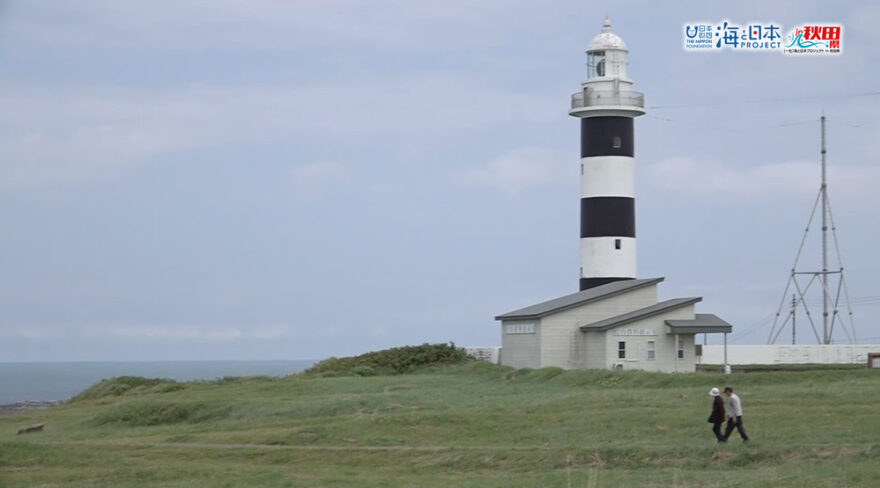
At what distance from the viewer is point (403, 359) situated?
196 ft

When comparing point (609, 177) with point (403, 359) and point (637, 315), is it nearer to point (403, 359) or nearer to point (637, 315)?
point (637, 315)

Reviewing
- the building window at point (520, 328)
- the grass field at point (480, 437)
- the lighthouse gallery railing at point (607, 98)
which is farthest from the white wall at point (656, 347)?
the lighthouse gallery railing at point (607, 98)

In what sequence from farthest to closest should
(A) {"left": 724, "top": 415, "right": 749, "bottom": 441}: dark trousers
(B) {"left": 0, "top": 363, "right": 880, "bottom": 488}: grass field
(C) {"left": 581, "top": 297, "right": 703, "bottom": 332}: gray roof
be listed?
(C) {"left": 581, "top": 297, "right": 703, "bottom": 332}: gray roof → (A) {"left": 724, "top": 415, "right": 749, "bottom": 441}: dark trousers → (B) {"left": 0, "top": 363, "right": 880, "bottom": 488}: grass field

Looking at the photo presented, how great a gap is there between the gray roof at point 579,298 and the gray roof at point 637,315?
35.5 inches

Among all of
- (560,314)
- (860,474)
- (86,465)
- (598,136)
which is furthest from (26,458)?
(598,136)

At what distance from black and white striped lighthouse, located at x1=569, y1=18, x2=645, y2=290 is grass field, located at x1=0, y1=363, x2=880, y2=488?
27.9ft

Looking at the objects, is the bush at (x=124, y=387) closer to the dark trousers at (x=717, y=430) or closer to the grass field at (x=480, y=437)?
the grass field at (x=480, y=437)

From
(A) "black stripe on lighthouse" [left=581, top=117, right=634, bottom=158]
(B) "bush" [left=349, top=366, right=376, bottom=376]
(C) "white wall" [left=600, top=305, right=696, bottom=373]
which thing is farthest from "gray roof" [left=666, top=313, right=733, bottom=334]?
(B) "bush" [left=349, top=366, right=376, bottom=376]

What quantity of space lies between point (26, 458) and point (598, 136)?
29.8 meters

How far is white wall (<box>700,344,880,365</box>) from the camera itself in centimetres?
5753

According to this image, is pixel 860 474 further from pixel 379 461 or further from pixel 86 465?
pixel 86 465

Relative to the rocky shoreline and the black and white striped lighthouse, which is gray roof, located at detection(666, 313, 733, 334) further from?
the rocky shoreline

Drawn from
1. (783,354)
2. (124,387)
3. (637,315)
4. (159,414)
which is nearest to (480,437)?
(159,414)

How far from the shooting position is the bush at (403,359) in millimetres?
59188
